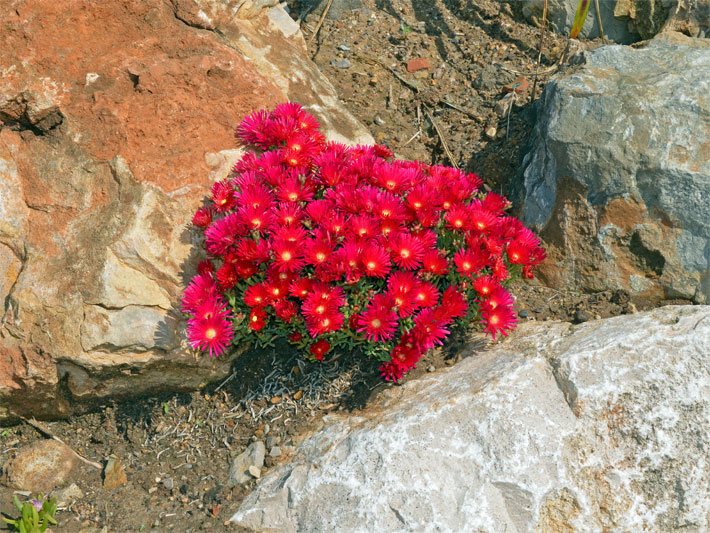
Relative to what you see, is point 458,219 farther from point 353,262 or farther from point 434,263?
point 353,262

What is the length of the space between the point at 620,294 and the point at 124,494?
106 inches

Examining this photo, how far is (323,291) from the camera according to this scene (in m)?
3.38

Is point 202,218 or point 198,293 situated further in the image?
point 202,218

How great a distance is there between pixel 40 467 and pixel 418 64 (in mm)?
3639

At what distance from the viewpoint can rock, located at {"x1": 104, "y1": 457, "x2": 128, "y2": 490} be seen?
376cm

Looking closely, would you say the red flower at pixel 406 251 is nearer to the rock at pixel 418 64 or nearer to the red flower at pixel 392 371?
the red flower at pixel 392 371

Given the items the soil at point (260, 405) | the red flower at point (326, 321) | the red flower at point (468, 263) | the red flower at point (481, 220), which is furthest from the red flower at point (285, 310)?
the red flower at point (481, 220)

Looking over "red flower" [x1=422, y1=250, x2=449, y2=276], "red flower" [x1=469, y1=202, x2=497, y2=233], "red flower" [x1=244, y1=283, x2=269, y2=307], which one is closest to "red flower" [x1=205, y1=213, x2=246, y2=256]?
"red flower" [x1=244, y1=283, x2=269, y2=307]

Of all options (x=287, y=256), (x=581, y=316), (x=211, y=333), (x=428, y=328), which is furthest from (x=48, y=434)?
(x=581, y=316)

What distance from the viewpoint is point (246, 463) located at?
11.9ft

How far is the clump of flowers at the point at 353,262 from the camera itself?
3381mm

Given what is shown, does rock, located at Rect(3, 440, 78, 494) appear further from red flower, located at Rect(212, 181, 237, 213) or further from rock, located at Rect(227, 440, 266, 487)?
red flower, located at Rect(212, 181, 237, 213)

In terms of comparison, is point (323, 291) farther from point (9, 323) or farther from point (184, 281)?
point (9, 323)

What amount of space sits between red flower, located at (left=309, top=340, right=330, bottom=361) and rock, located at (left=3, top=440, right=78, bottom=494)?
1.39 m
